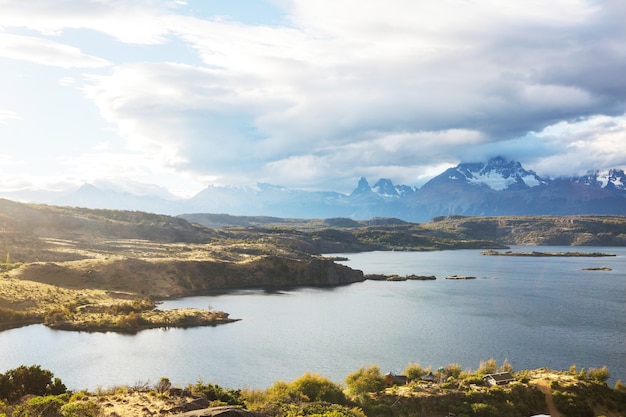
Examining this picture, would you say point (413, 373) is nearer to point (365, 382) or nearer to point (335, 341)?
point (365, 382)

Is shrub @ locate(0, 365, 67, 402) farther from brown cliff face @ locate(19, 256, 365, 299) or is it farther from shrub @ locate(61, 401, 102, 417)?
brown cliff face @ locate(19, 256, 365, 299)

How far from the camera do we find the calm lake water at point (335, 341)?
246ft

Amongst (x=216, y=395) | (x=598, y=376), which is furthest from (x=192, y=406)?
(x=598, y=376)

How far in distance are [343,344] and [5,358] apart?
184ft

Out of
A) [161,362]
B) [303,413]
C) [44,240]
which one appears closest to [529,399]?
[303,413]

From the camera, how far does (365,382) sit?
5962cm

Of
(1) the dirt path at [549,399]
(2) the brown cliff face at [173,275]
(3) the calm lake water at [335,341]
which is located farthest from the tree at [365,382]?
(2) the brown cliff face at [173,275]

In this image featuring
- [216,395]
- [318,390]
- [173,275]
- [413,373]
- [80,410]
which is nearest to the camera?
[80,410]

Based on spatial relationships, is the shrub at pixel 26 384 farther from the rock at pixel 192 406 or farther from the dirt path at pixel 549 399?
the dirt path at pixel 549 399

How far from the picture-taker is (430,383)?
204 feet

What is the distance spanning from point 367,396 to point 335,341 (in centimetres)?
3963

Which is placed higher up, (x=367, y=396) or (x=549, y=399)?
(x=367, y=396)

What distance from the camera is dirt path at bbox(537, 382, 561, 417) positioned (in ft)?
186

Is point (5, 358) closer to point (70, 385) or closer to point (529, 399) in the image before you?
point (70, 385)
